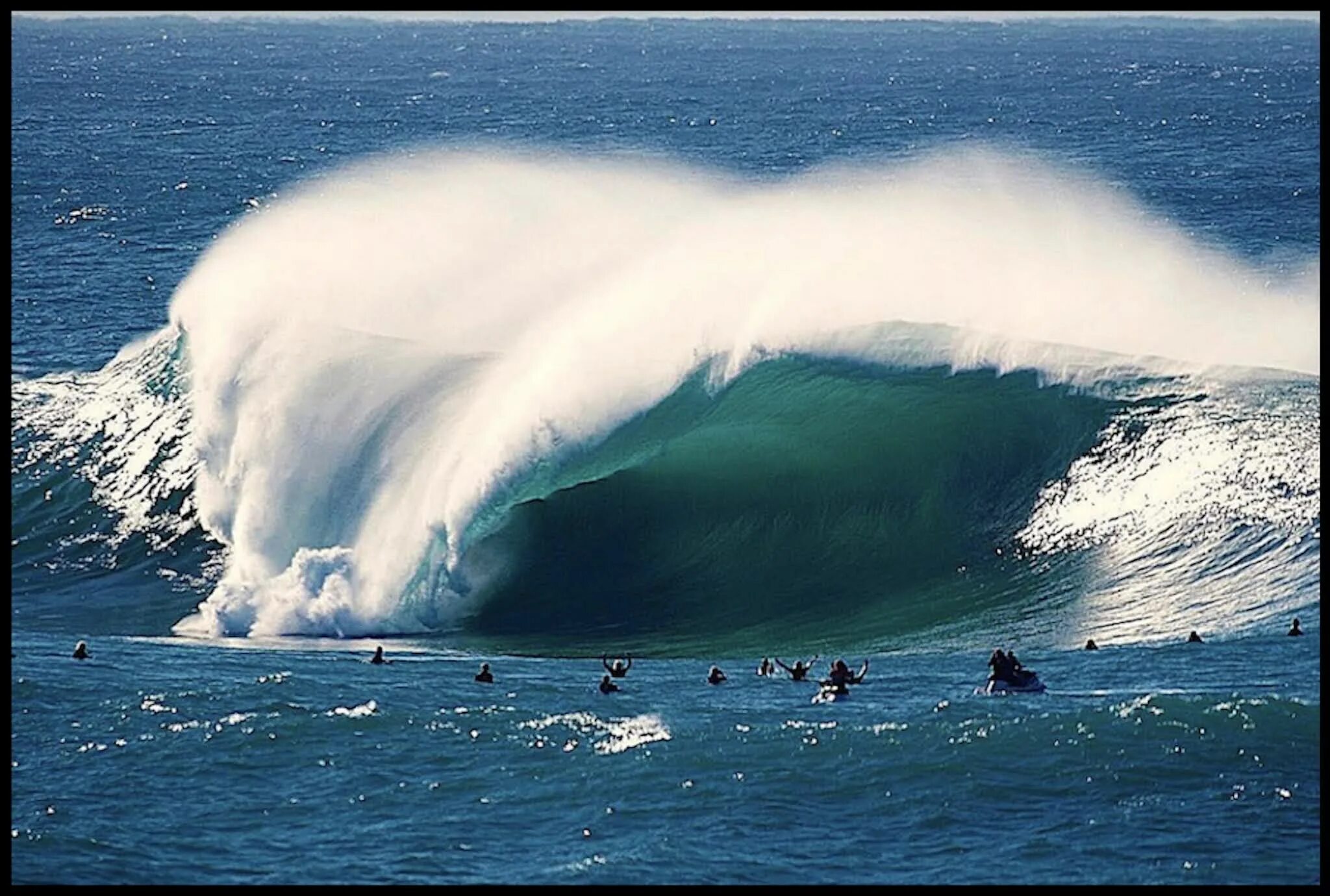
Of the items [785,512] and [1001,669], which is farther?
[785,512]

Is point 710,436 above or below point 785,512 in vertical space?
above

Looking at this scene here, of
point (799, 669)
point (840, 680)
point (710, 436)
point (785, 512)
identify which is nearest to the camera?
point (840, 680)

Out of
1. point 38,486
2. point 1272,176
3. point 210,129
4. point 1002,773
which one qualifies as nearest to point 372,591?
point 38,486

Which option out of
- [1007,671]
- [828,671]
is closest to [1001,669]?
[1007,671]

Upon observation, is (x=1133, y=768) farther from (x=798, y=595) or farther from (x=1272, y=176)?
(x=1272, y=176)

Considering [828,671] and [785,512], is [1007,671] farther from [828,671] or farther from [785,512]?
[785,512]

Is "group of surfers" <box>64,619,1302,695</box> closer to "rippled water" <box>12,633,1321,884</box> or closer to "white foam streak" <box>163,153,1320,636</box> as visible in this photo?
"rippled water" <box>12,633,1321,884</box>
